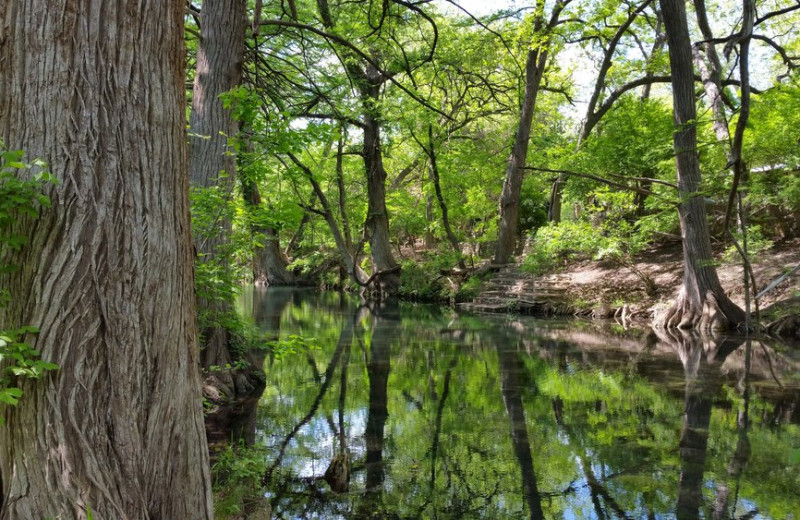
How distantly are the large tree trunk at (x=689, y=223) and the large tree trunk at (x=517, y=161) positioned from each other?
567 cm

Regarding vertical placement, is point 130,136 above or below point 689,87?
below

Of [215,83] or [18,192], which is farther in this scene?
[215,83]

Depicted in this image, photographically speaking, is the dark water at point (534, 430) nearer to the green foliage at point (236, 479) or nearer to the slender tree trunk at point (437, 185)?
the green foliage at point (236, 479)

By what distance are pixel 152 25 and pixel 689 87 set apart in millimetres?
12418

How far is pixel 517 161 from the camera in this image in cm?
1911

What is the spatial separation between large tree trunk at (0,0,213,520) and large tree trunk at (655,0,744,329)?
11.5 meters

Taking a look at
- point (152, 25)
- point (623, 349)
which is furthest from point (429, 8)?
point (152, 25)

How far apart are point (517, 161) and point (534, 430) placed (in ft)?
44.5

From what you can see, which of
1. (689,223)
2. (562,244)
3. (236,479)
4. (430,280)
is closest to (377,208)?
(430,280)

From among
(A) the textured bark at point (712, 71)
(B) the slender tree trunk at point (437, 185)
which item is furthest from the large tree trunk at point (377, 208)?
(A) the textured bark at point (712, 71)

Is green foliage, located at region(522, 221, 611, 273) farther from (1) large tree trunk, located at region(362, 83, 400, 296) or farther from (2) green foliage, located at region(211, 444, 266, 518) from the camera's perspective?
(2) green foliage, located at region(211, 444, 266, 518)

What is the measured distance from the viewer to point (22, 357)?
2.20 m

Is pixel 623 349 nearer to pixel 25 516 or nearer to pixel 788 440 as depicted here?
pixel 788 440

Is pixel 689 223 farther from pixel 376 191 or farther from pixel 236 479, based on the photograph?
pixel 236 479
